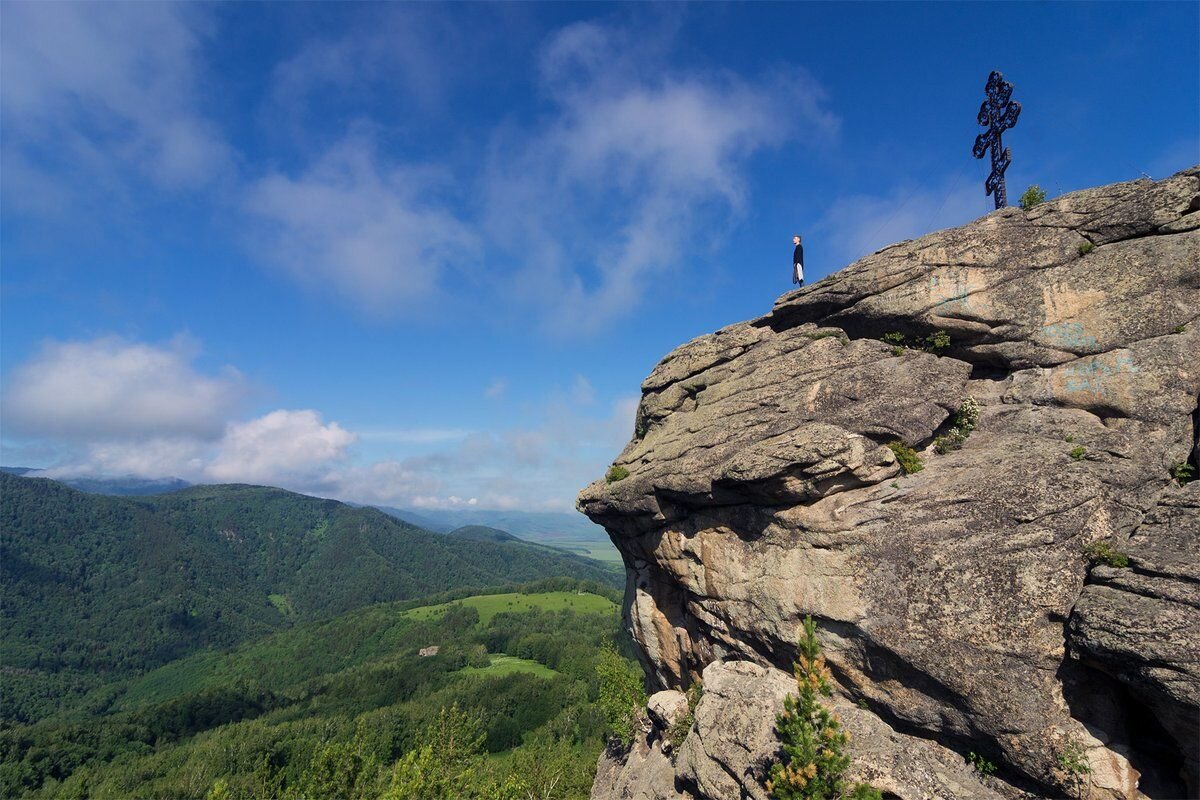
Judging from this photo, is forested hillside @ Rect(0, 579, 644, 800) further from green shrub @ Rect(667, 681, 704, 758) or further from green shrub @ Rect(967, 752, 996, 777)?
green shrub @ Rect(967, 752, 996, 777)

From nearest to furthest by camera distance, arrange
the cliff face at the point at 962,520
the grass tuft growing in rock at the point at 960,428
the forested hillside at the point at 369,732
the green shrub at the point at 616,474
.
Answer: the cliff face at the point at 962,520 → the grass tuft growing in rock at the point at 960,428 → the green shrub at the point at 616,474 → the forested hillside at the point at 369,732

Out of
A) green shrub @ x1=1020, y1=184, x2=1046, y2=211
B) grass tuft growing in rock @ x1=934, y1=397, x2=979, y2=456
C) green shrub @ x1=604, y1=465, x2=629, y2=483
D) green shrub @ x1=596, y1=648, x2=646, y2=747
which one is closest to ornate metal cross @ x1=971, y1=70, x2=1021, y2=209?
green shrub @ x1=1020, y1=184, x2=1046, y2=211

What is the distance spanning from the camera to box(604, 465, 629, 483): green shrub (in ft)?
92.3

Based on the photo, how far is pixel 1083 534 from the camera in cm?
1605

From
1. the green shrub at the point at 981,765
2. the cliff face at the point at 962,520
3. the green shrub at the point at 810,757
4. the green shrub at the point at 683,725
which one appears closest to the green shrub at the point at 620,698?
the cliff face at the point at 962,520

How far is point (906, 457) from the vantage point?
784 inches

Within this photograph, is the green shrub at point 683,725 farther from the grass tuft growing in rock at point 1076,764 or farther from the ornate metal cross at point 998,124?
the ornate metal cross at point 998,124

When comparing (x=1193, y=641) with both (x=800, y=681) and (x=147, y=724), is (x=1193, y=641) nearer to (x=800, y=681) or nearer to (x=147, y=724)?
(x=800, y=681)

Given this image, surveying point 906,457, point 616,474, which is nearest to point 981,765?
point 906,457

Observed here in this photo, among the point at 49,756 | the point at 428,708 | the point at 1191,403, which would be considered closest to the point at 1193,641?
the point at 1191,403

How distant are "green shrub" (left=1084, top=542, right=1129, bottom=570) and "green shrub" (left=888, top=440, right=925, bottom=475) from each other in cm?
522

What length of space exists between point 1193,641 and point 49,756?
191m

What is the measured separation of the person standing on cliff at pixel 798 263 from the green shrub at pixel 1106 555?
19.1 metres

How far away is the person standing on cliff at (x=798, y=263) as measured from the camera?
1204 inches
